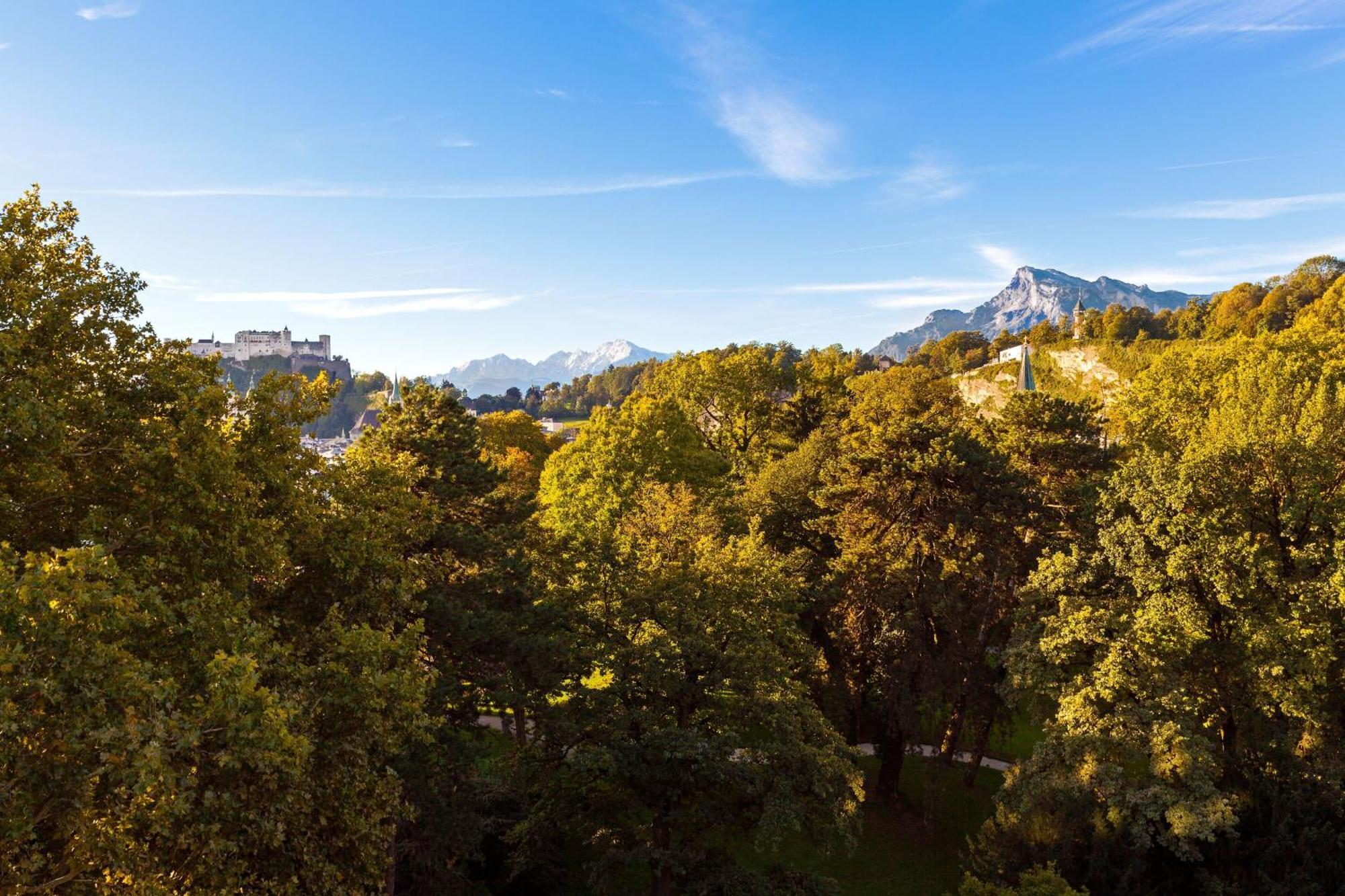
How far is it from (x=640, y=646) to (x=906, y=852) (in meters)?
13.7

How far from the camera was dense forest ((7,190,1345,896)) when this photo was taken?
1032cm

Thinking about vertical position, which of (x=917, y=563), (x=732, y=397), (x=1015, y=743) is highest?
(x=732, y=397)

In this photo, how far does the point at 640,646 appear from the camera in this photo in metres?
20.6

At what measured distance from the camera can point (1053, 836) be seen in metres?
20.9

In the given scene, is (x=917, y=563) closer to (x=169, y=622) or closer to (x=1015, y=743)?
(x=1015, y=743)

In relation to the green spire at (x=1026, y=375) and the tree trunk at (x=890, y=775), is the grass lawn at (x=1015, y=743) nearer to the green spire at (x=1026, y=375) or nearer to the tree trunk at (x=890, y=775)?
the tree trunk at (x=890, y=775)

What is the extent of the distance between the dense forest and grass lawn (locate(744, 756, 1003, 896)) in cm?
18

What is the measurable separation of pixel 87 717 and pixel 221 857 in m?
2.83

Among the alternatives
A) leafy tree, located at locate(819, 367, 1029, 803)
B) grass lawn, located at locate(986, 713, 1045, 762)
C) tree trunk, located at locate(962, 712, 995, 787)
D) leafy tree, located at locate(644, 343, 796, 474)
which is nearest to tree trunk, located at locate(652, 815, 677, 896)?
leafy tree, located at locate(819, 367, 1029, 803)

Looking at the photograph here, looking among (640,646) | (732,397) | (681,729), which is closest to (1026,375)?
(732,397)

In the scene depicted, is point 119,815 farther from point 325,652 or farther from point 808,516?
point 808,516

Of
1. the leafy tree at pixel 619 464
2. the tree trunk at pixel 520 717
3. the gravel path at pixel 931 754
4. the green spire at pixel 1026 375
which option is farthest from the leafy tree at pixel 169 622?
the green spire at pixel 1026 375

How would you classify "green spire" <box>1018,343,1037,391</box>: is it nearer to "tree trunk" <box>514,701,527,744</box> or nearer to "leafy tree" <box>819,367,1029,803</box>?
"leafy tree" <box>819,367,1029,803</box>

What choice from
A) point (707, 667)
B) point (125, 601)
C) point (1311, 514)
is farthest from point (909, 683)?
point (125, 601)
